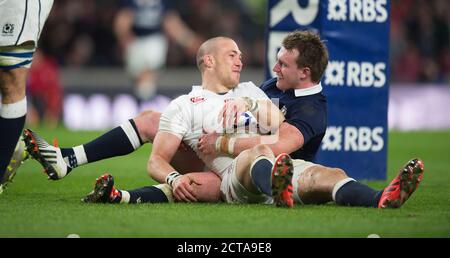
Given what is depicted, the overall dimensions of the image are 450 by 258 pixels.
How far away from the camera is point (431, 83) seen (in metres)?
18.9

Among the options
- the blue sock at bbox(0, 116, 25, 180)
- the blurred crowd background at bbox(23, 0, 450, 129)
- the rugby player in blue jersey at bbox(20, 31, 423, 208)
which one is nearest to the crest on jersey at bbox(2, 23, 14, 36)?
the blue sock at bbox(0, 116, 25, 180)

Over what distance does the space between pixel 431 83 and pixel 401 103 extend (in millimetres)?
1225

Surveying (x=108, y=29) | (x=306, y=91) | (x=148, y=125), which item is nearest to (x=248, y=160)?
(x=306, y=91)

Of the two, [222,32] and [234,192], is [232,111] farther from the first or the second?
[222,32]

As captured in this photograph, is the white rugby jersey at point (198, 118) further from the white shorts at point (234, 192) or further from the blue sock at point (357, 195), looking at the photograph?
the blue sock at point (357, 195)

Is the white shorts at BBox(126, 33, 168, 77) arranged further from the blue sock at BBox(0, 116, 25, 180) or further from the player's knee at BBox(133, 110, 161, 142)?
the blue sock at BBox(0, 116, 25, 180)

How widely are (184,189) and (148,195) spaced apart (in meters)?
0.27

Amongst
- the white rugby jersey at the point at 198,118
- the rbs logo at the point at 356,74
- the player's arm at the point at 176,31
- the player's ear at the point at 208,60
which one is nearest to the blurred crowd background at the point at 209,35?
the player's arm at the point at 176,31

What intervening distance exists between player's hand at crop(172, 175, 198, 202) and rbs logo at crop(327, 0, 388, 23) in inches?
108

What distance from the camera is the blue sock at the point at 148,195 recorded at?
5.66 metres

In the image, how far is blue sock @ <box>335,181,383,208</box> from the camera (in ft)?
17.7

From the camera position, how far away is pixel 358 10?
7945 mm

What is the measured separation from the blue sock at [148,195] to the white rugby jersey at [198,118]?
14.2 inches
